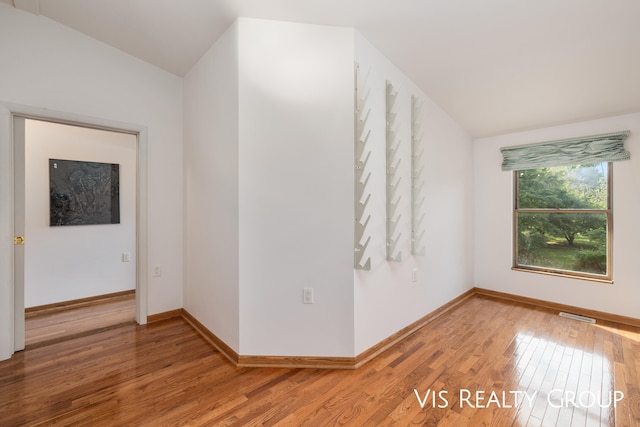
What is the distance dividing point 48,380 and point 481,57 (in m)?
4.02

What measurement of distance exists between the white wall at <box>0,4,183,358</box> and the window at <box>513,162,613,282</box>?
4.21 meters

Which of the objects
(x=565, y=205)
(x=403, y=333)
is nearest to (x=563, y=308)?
(x=565, y=205)

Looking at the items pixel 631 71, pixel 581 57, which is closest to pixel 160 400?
pixel 581 57

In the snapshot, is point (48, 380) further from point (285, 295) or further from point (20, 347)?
point (285, 295)

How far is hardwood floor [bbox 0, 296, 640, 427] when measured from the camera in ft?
5.07

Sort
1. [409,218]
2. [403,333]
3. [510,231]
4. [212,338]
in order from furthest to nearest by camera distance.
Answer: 1. [510,231]
2. [409,218]
3. [403,333]
4. [212,338]

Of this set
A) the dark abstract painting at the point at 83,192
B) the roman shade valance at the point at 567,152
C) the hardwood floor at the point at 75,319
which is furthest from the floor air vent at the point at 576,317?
the dark abstract painting at the point at 83,192

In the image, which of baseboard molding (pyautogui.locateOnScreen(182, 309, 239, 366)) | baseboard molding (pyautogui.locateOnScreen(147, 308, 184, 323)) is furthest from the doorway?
baseboard molding (pyautogui.locateOnScreen(182, 309, 239, 366))

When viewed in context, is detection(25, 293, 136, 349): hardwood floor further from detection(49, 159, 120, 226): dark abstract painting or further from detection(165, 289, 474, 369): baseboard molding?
detection(165, 289, 474, 369): baseboard molding

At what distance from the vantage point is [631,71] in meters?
2.27

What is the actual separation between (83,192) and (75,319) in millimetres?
Answer: 1482

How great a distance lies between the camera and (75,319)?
2875 mm

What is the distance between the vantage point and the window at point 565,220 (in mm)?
3057

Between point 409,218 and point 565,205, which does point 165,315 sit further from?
point 565,205
